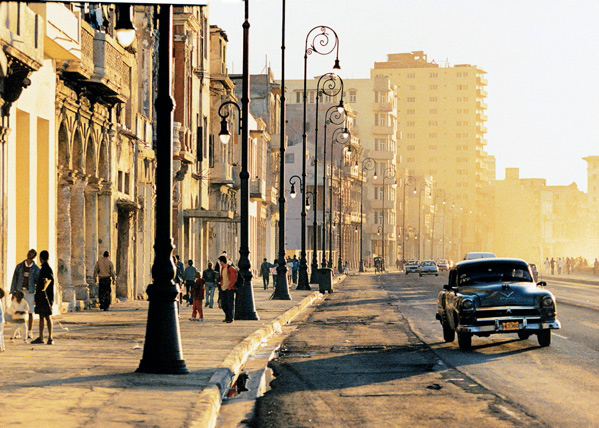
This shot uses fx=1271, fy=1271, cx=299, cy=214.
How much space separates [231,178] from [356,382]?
54133 millimetres

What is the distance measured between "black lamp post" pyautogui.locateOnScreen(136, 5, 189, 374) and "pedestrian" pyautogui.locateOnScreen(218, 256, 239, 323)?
13.3m

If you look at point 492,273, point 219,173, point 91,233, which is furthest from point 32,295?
point 219,173

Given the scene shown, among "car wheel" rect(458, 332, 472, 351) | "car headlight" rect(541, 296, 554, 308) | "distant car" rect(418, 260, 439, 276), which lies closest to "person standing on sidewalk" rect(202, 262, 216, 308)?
"car wheel" rect(458, 332, 472, 351)

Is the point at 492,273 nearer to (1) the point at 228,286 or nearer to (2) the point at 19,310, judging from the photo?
(1) the point at 228,286

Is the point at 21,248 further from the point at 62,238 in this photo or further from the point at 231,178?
the point at 231,178

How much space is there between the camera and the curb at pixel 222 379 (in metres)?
12.7

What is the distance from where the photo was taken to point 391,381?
55.1 feet

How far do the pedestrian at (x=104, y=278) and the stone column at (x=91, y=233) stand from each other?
0.96 metres

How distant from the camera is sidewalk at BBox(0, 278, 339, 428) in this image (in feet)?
40.5

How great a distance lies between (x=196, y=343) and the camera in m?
22.8

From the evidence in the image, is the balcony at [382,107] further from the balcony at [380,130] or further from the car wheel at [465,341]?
the car wheel at [465,341]

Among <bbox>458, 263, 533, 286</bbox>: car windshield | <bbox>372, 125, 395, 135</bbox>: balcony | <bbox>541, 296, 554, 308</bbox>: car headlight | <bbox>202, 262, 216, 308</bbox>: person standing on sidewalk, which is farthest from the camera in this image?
<bbox>372, 125, 395, 135</bbox>: balcony

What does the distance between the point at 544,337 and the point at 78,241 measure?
56.8 feet

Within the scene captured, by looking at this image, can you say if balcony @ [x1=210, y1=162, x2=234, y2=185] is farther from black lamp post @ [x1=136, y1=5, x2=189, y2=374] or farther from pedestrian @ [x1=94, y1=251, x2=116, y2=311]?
black lamp post @ [x1=136, y1=5, x2=189, y2=374]
